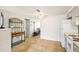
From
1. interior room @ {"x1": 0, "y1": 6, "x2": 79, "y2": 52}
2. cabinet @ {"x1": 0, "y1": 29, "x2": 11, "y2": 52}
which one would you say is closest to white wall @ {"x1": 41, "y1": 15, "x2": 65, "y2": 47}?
interior room @ {"x1": 0, "y1": 6, "x2": 79, "y2": 52}

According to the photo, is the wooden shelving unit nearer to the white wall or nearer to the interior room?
the interior room

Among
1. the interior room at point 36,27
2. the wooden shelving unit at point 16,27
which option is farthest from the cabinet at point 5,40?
the wooden shelving unit at point 16,27

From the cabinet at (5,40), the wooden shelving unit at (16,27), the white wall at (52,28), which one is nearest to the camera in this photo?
the cabinet at (5,40)

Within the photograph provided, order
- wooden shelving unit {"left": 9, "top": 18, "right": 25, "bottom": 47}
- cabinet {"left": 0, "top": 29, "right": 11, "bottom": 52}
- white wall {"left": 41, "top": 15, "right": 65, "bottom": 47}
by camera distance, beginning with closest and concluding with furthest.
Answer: cabinet {"left": 0, "top": 29, "right": 11, "bottom": 52}, wooden shelving unit {"left": 9, "top": 18, "right": 25, "bottom": 47}, white wall {"left": 41, "top": 15, "right": 65, "bottom": 47}

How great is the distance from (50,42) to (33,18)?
87 centimetres

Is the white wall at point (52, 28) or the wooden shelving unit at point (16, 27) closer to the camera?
the wooden shelving unit at point (16, 27)

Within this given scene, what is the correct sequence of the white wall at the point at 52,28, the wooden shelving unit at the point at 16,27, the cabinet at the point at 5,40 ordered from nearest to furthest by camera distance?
the cabinet at the point at 5,40 < the wooden shelving unit at the point at 16,27 < the white wall at the point at 52,28

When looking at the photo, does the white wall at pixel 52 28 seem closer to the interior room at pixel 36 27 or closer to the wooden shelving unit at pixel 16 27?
the interior room at pixel 36 27

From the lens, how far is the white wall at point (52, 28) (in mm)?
2900

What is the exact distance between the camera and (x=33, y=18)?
2924 millimetres

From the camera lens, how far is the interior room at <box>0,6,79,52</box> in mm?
2480

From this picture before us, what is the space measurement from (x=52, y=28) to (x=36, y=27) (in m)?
0.55
